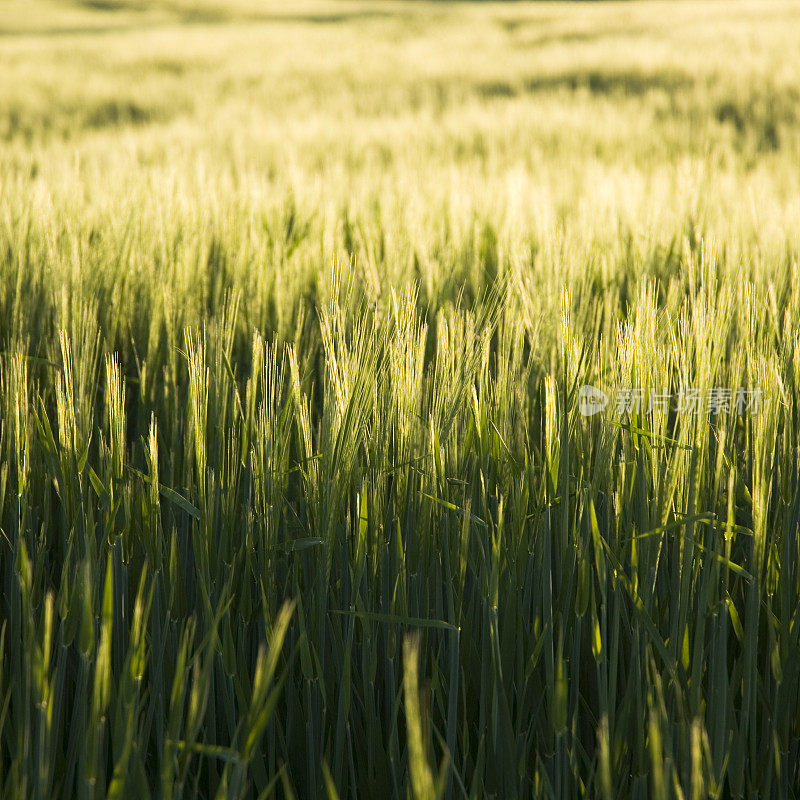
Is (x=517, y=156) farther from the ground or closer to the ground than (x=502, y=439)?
farther from the ground

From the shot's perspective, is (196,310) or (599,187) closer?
(196,310)

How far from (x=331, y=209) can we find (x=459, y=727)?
1.19 meters

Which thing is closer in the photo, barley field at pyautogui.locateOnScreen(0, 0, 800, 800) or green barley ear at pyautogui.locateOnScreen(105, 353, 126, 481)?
barley field at pyautogui.locateOnScreen(0, 0, 800, 800)

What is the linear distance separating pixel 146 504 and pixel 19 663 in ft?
0.53

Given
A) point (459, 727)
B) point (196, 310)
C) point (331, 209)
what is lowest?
point (459, 727)

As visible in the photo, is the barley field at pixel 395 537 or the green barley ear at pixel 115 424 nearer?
the barley field at pixel 395 537

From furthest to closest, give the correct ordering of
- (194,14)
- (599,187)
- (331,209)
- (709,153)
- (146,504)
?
(194,14), (709,153), (599,187), (331,209), (146,504)

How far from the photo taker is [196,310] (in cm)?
124

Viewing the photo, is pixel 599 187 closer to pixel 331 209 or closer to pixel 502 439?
pixel 331 209

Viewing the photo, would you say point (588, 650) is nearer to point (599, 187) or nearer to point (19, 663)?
point (19, 663)

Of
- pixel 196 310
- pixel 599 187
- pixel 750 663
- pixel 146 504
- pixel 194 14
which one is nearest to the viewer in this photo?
pixel 750 663

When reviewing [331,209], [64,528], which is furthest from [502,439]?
[331,209]

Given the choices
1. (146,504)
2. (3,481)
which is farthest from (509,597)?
(3,481)

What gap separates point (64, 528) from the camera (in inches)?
29.8
